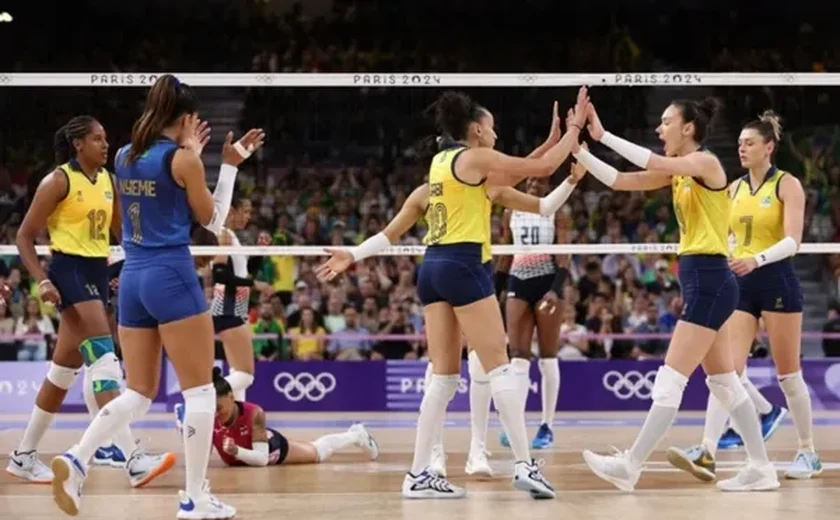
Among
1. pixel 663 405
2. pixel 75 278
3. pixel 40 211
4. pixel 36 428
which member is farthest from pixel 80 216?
pixel 663 405

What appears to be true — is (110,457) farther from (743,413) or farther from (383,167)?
(383,167)

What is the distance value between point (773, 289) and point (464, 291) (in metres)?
2.17

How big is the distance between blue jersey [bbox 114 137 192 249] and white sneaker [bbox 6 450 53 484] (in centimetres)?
226

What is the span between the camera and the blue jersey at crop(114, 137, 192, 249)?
6.07 meters

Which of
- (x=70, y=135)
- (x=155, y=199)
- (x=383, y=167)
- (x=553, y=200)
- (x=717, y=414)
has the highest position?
(x=383, y=167)

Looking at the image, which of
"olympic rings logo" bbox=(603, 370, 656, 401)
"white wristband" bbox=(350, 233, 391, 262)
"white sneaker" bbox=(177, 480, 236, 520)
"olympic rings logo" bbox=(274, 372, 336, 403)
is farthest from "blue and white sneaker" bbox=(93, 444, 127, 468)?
"olympic rings logo" bbox=(603, 370, 656, 401)

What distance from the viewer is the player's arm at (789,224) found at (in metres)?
7.64

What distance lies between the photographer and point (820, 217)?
14.7 metres

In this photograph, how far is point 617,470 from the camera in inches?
279

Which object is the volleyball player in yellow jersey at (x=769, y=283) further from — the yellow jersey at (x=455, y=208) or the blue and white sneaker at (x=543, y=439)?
the yellow jersey at (x=455, y=208)

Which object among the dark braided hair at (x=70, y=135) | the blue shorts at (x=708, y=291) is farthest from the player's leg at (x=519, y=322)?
the dark braided hair at (x=70, y=135)

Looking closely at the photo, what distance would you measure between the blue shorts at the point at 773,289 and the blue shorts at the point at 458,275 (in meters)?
1.89

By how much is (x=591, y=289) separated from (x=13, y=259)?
6.12 m
